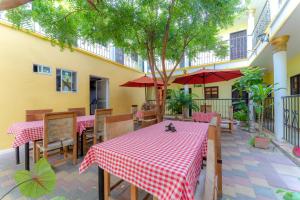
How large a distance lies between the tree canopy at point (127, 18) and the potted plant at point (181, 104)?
259 cm

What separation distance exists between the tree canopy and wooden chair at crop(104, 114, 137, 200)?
7.58ft

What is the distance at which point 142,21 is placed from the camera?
398 cm

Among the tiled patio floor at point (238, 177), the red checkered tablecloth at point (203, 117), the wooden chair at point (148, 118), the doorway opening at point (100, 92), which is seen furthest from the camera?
the doorway opening at point (100, 92)

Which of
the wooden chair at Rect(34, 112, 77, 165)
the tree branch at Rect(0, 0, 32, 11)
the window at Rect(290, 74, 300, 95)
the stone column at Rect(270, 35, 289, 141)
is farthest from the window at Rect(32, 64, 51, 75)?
the window at Rect(290, 74, 300, 95)

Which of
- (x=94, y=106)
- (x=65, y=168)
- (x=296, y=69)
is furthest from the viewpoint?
(x=94, y=106)

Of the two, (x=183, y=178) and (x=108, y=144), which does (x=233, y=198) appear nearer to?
(x=183, y=178)

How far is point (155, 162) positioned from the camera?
116 centimetres

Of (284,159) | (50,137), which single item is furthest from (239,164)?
(50,137)

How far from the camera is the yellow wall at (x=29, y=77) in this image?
3793 millimetres

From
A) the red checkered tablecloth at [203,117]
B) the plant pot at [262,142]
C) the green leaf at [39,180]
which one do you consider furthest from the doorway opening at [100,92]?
the green leaf at [39,180]

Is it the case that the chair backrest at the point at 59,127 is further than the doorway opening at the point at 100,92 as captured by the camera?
No

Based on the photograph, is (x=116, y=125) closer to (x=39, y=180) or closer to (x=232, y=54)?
(x=39, y=180)

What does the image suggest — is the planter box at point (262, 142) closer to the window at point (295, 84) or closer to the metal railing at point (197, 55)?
the window at point (295, 84)

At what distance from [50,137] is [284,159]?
14.4ft
